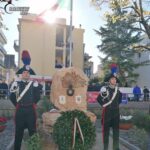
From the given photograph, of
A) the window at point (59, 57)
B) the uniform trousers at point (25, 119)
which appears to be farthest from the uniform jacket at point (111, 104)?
the window at point (59, 57)

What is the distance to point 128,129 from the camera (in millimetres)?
15719

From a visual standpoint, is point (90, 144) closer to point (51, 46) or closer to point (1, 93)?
point (1, 93)

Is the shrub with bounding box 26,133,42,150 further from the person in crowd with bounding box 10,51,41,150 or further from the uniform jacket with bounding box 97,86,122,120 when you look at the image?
the uniform jacket with bounding box 97,86,122,120

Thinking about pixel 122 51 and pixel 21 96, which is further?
pixel 122 51

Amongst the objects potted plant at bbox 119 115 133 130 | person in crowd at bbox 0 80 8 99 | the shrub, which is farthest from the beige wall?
the shrub

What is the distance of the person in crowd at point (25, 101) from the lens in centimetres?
905

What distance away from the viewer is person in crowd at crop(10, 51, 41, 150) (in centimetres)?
905

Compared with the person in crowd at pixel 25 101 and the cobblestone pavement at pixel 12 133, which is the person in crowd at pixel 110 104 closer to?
the cobblestone pavement at pixel 12 133

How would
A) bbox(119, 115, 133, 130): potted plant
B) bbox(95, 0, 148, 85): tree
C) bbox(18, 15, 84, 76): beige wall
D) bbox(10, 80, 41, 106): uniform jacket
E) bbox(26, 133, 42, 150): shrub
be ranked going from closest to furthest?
bbox(26, 133, 42, 150): shrub < bbox(10, 80, 41, 106): uniform jacket < bbox(119, 115, 133, 130): potted plant < bbox(18, 15, 84, 76): beige wall < bbox(95, 0, 148, 85): tree

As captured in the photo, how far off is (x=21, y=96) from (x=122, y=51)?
4109 cm

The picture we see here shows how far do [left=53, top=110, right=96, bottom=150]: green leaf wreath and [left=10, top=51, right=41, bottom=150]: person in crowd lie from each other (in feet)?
1.80

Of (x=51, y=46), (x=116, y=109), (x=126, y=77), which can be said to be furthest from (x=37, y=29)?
(x=116, y=109)

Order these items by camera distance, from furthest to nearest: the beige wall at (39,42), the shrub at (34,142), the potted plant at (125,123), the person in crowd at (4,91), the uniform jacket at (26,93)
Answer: the beige wall at (39,42) < the person in crowd at (4,91) < the potted plant at (125,123) < the uniform jacket at (26,93) < the shrub at (34,142)

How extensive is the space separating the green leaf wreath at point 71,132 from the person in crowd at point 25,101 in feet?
1.80
